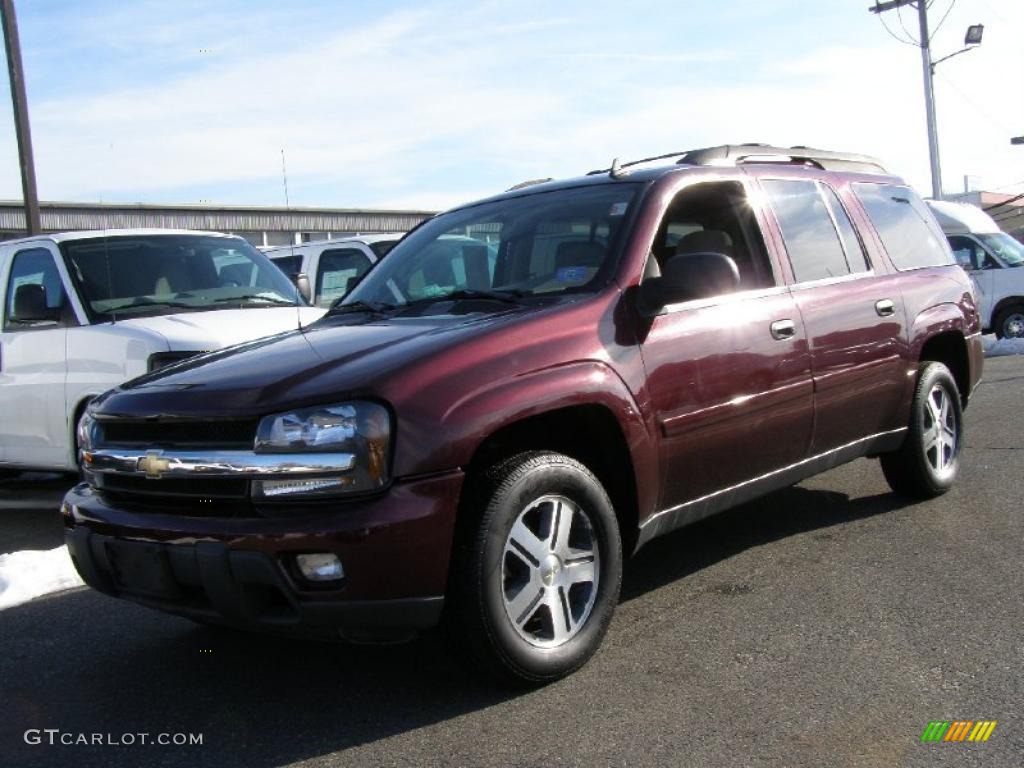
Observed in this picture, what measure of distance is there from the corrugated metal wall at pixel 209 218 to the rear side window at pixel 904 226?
18662mm

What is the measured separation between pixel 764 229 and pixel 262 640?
9.31 ft

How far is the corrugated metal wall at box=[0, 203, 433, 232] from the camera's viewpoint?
23.8m

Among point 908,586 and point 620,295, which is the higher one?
point 620,295

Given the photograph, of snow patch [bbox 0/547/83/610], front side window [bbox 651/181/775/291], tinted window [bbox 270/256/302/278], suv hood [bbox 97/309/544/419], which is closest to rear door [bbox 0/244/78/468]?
snow patch [bbox 0/547/83/610]

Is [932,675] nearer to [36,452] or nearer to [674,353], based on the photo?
[674,353]

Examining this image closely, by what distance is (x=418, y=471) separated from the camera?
326 cm

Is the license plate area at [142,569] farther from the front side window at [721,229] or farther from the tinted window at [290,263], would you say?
the tinted window at [290,263]

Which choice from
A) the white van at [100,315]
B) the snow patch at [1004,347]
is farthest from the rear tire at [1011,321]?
the white van at [100,315]

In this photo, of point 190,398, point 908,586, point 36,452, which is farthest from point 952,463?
point 36,452

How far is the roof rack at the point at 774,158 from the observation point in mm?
5023

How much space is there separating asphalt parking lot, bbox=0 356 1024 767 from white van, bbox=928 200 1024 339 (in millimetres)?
13917

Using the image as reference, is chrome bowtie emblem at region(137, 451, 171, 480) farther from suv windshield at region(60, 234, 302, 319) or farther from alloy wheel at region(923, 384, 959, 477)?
alloy wheel at region(923, 384, 959, 477)

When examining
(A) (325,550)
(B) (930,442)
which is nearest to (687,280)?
(A) (325,550)

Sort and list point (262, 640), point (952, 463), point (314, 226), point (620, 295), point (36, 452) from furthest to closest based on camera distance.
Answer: point (314, 226) → point (36, 452) → point (952, 463) → point (262, 640) → point (620, 295)
